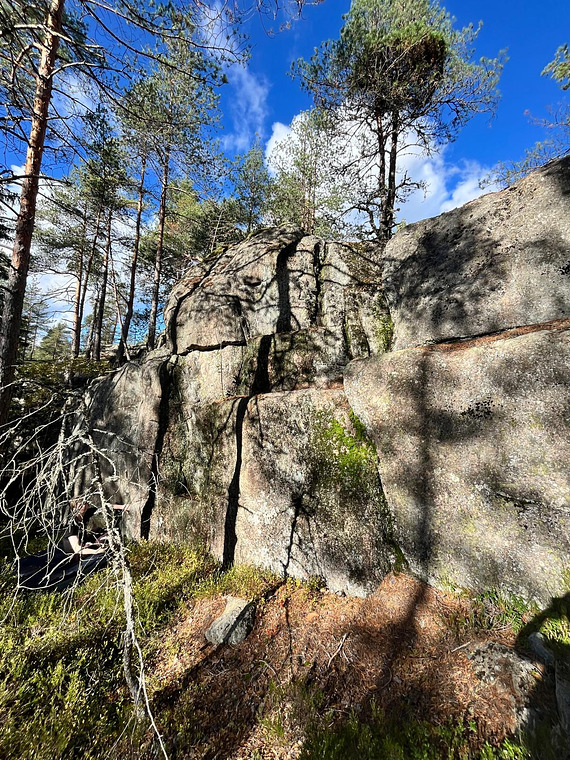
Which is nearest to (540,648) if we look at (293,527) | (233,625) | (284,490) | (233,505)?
(293,527)

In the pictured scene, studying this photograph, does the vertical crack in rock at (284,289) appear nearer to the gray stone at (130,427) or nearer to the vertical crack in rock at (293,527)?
the gray stone at (130,427)

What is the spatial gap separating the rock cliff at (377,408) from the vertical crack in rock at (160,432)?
1.7 inches

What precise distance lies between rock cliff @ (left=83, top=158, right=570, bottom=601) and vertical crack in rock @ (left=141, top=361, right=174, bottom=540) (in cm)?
4

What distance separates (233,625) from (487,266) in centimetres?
787

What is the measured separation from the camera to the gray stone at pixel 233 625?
4.68 metres

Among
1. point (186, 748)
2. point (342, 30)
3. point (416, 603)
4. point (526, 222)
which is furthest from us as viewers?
point (342, 30)

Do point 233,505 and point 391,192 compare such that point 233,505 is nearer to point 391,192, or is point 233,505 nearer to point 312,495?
point 312,495

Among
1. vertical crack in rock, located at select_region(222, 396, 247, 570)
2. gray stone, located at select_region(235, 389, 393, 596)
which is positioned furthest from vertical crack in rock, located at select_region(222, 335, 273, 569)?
gray stone, located at select_region(235, 389, 393, 596)

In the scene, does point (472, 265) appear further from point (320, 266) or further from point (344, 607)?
point (344, 607)

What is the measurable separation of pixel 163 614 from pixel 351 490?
3904 mm

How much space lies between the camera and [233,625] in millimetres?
4781

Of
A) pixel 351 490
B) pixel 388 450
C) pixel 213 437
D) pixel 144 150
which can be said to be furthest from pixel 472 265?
pixel 144 150

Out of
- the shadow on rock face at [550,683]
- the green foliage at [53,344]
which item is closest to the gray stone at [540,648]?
the shadow on rock face at [550,683]

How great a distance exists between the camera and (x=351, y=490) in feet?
17.4
